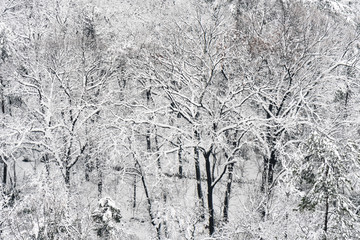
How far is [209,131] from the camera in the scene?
14812 millimetres

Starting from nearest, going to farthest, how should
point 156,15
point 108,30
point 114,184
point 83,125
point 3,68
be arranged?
point 83,125 → point 3,68 → point 114,184 → point 108,30 → point 156,15

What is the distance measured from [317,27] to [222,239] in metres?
10.9

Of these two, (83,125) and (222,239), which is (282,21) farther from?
(83,125)

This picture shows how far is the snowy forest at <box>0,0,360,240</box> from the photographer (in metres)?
8.51

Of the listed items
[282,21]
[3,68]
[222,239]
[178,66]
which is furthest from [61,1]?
[222,239]

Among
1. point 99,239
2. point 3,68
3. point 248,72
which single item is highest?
point 3,68

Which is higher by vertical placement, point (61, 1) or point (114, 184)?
point (61, 1)

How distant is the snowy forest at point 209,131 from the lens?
8508mm

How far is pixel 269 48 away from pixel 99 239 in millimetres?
11838

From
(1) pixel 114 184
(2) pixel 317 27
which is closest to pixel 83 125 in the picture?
(1) pixel 114 184

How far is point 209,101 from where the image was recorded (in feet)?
56.2

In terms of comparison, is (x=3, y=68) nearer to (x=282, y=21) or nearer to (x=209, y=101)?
(x=209, y=101)

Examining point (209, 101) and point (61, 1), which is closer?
point (209, 101)

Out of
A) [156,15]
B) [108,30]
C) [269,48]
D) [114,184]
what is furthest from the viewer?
[156,15]
